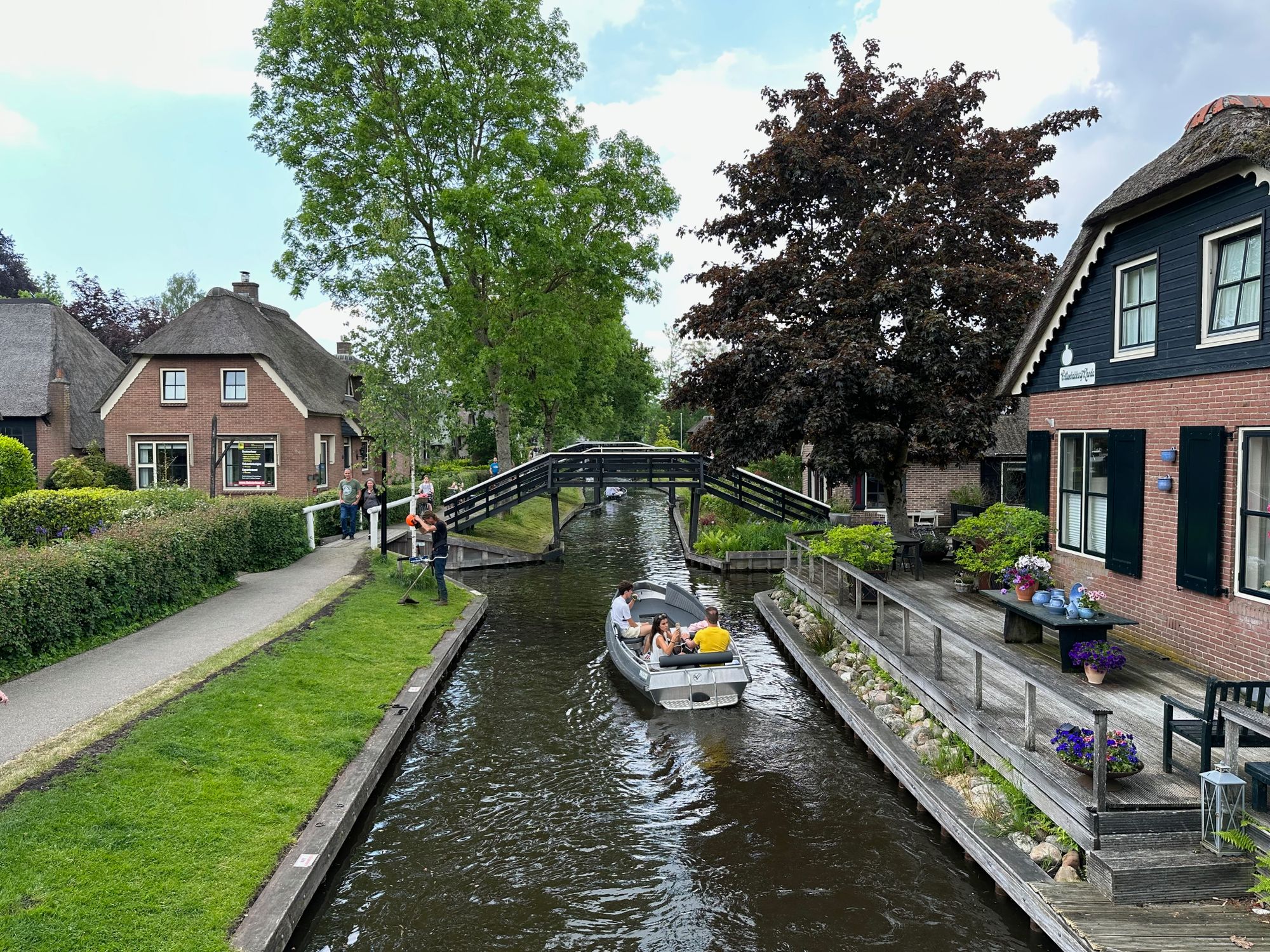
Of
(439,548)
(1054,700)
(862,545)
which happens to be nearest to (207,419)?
(439,548)

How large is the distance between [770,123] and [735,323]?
5521 millimetres

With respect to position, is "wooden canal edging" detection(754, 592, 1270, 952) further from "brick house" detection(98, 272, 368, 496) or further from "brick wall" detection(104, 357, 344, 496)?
"brick wall" detection(104, 357, 344, 496)

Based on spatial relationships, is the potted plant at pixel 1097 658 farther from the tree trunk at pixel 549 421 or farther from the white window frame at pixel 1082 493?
the tree trunk at pixel 549 421

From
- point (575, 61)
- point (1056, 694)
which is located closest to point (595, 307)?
point (575, 61)

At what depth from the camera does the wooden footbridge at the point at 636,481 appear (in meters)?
28.4

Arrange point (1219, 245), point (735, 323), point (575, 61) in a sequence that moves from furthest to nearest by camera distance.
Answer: point (575, 61) < point (735, 323) < point (1219, 245)

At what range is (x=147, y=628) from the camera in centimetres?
1386

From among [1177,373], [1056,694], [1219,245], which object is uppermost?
[1219,245]

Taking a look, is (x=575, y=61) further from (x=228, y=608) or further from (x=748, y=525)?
(x=228, y=608)

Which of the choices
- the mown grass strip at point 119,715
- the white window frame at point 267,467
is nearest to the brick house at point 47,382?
the white window frame at point 267,467

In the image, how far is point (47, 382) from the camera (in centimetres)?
3409

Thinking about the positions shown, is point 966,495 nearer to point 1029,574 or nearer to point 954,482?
point 954,482

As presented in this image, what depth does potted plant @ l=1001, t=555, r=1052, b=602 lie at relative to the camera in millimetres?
11867

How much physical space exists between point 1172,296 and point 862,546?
678 centimetres
